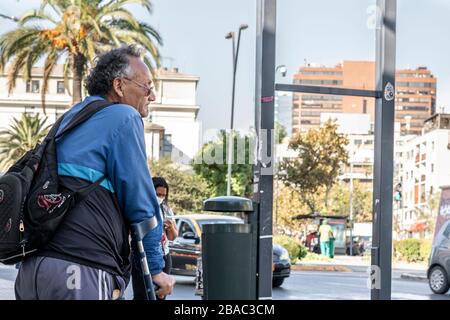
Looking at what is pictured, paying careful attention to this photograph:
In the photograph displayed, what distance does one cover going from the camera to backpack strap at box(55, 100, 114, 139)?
3.01 metres

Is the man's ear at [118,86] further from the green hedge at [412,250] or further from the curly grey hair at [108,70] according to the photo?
the green hedge at [412,250]

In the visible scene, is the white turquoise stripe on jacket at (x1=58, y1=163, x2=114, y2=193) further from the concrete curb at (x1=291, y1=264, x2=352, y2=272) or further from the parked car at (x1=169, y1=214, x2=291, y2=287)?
the concrete curb at (x1=291, y1=264, x2=352, y2=272)

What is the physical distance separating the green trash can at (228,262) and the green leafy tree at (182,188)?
35782 mm

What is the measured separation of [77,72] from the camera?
77.8 feet

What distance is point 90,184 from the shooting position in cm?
293

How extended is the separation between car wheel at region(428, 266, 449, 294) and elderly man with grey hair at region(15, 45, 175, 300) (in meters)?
15.0

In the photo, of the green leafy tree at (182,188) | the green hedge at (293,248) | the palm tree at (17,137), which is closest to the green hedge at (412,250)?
the green hedge at (293,248)

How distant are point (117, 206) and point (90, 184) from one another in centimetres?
12

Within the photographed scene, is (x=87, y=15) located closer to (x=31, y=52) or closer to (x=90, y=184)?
(x=31, y=52)

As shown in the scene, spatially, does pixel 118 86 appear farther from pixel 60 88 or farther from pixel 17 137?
pixel 17 137
